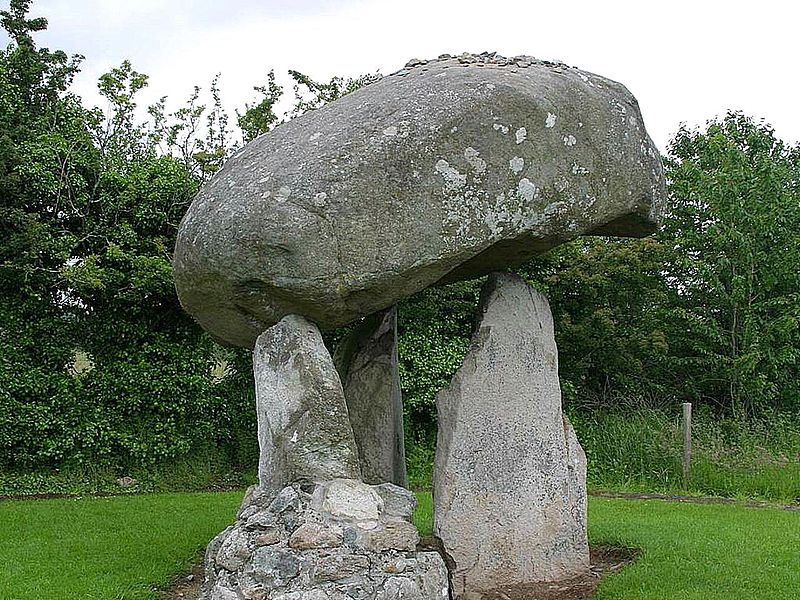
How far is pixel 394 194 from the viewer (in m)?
5.70

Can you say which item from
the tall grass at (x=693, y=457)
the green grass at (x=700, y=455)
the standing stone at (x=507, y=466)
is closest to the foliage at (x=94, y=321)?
the tall grass at (x=693, y=457)

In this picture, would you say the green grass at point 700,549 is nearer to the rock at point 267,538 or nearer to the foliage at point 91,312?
the rock at point 267,538

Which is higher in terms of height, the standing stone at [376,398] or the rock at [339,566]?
the standing stone at [376,398]

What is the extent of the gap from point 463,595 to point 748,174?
10.4m

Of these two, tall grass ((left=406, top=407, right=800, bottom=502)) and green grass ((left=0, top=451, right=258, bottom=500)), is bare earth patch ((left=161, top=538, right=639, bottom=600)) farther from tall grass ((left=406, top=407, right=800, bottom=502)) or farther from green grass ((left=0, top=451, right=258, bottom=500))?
green grass ((left=0, top=451, right=258, bottom=500))

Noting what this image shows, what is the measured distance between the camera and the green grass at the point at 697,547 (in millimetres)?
6488

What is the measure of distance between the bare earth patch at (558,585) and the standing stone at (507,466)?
7 cm

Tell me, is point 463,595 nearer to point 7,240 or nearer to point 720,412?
point 7,240

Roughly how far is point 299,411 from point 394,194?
1405 millimetres

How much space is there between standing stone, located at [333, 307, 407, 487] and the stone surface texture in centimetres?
201

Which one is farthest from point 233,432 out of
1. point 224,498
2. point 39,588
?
point 39,588

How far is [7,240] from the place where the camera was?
12.4 metres

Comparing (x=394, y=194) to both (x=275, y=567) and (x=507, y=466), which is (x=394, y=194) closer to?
(x=507, y=466)

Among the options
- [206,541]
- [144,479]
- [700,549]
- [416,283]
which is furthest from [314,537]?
[144,479]
